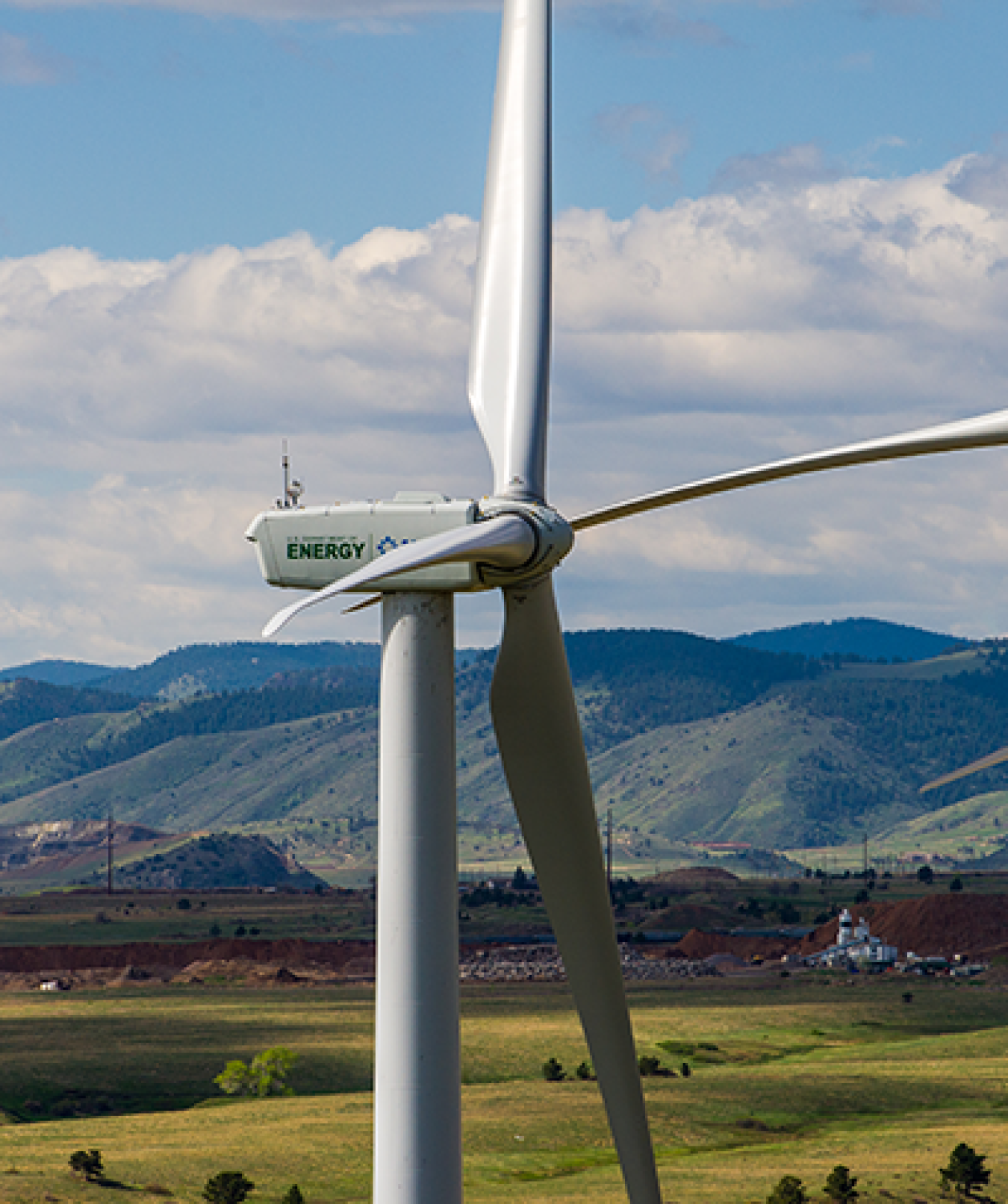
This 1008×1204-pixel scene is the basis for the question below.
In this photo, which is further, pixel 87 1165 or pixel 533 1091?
pixel 533 1091

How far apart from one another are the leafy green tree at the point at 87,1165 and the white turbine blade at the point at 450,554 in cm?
5556

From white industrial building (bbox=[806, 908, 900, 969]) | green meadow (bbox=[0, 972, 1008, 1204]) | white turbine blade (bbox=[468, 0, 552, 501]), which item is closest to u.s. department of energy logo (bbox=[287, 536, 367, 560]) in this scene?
white turbine blade (bbox=[468, 0, 552, 501])

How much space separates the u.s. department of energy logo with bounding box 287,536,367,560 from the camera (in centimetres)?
3116

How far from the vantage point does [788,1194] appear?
240ft

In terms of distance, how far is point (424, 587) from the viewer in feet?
99.6

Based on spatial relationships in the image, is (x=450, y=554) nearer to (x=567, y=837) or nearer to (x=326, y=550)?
(x=326, y=550)

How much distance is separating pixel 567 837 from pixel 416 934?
5.10 m

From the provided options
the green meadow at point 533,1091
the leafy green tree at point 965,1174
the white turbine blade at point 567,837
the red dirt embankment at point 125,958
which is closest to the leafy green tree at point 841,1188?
the green meadow at point 533,1091

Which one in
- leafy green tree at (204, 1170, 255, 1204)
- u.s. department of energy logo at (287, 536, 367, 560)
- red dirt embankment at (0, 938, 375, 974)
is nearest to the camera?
u.s. department of energy logo at (287, 536, 367, 560)

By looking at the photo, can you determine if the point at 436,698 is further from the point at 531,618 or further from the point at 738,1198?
the point at 738,1198

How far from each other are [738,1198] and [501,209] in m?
50.8

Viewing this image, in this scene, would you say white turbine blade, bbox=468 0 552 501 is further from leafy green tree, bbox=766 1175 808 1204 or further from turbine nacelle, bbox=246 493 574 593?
leafy green tree, bbox=766 1175 808 1204

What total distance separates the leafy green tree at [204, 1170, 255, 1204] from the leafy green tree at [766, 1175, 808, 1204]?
2130cm

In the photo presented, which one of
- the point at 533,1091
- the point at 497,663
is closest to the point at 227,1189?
the point at 533,1091
